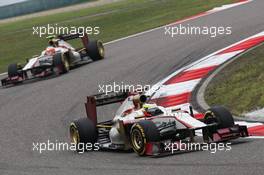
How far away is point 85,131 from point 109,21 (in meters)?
22.9

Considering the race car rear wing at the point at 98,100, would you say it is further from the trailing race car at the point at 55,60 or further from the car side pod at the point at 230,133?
the trailing race car at the point at 55,60

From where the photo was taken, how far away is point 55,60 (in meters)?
20.9

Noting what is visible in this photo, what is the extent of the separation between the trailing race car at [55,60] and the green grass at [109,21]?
4039 millimetres

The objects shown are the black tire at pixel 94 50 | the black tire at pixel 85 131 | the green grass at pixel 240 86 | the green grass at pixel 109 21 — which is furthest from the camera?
the green grass at pixel 109 21

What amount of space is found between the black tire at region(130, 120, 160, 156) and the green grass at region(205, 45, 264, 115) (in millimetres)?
2528

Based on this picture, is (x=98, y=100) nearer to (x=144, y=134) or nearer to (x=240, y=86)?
(x=144, y=134)

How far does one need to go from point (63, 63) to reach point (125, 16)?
14.2 metres

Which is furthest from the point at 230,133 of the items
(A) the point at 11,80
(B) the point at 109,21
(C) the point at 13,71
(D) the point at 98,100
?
(B) the point at 109,21

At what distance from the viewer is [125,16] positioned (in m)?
34.7

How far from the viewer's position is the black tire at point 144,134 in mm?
10062

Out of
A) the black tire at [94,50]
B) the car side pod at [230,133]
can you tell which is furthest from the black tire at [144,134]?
the black tire at [94,50]

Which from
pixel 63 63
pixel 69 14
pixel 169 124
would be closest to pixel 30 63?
pixel 63 63

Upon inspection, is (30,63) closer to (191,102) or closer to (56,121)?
(56,121)

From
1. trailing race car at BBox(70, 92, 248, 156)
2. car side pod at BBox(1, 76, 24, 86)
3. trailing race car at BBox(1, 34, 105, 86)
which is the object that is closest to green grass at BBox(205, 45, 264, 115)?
trailing race car at BBox(70, 92, 248, 156)
